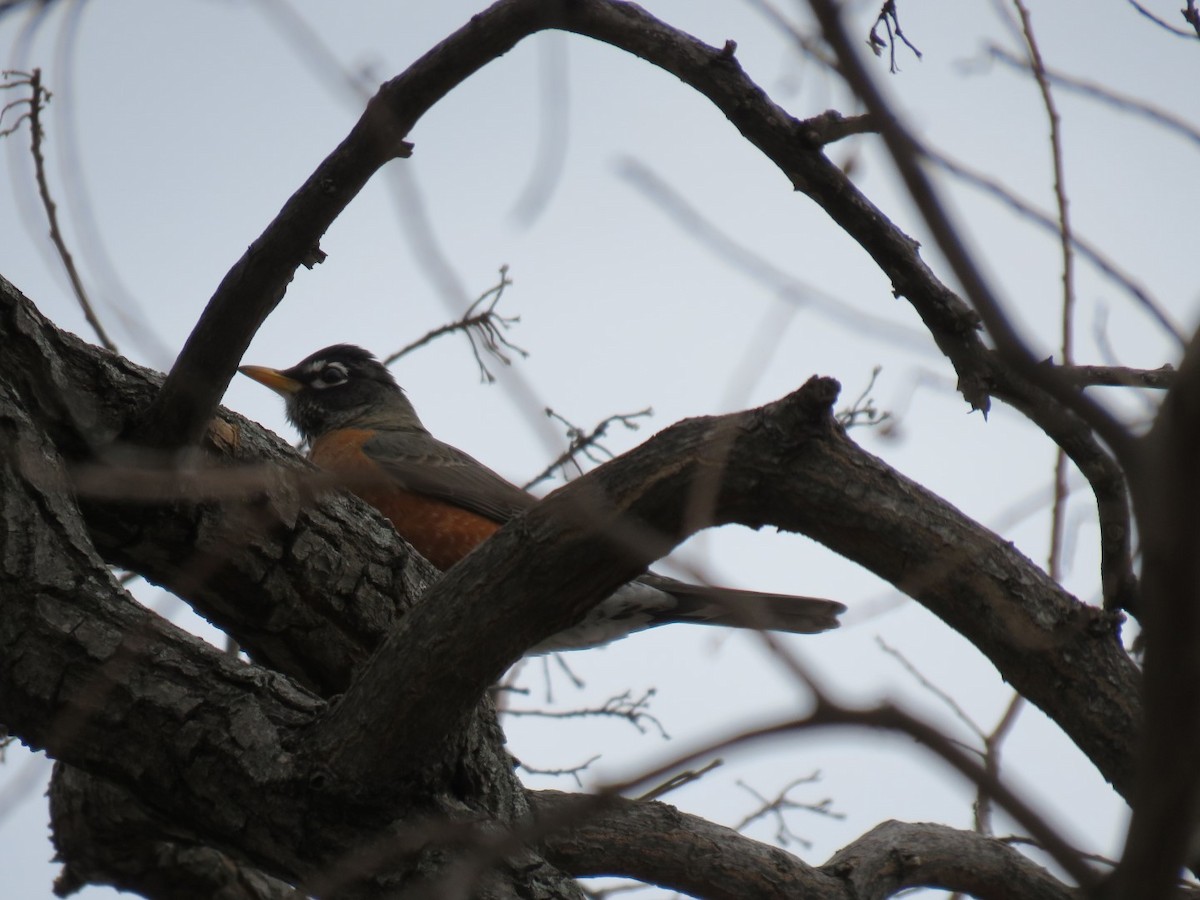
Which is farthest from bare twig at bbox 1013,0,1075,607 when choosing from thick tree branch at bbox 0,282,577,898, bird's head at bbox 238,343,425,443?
bird's head at bbox 238,343,425,443

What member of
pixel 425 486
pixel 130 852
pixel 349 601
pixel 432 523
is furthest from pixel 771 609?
pixel 130 852

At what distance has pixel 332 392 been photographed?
8633mm

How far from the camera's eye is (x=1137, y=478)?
3.23 feet

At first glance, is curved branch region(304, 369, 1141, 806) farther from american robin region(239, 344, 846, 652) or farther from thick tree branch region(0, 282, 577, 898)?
american robin region(239, 344, 846, 652)

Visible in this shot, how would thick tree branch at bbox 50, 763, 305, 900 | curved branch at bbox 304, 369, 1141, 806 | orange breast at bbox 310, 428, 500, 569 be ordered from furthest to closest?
orange breast at bbox 310, 428, 500, 569 < thick tree branch at bbox 50, 763, 305, 900 < curved branch at bbox 304, 369, 1141, 806

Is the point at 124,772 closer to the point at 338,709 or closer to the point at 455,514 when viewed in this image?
the point at 338,709

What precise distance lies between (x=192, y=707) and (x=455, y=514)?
3134 millimetres

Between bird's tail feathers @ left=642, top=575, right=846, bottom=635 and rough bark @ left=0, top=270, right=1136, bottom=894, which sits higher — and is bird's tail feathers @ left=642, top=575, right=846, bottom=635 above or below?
above

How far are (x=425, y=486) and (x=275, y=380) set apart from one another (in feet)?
9.15

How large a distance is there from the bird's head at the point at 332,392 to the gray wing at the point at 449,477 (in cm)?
91

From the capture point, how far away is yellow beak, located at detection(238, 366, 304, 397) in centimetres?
845

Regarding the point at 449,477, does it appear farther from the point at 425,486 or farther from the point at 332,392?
the point at 332,392

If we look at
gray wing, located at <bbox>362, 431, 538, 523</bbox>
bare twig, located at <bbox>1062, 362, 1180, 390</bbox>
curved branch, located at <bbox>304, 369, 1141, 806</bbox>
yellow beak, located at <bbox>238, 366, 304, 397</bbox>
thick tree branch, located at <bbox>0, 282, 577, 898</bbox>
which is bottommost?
thick tree branch, located at <bbox>0, 282, 577, 898</bbox>

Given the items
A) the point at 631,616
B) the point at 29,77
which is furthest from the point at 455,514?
the point at 29,77
